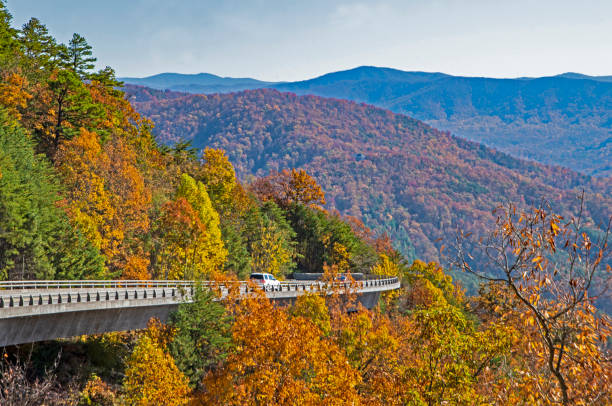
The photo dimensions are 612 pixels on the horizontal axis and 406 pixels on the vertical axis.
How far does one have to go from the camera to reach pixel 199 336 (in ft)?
151

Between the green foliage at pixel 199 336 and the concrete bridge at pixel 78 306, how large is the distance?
1218 mm

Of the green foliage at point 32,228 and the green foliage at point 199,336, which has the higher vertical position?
the green foliage at point 32,228

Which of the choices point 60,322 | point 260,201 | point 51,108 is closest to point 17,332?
point 60,322

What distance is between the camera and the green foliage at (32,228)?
1718 inches

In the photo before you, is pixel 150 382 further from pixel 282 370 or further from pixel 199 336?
pixel 282 370

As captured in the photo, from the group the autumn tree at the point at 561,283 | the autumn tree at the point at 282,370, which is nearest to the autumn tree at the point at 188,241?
the autumn tree at the point at 282,370

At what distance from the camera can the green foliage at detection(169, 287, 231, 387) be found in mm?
43594

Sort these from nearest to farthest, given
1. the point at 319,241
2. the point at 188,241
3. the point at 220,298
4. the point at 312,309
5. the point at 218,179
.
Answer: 1. the point at 220,298
2. the point at 312,309
3. the point at 188,241
4. the point at 218,179
5. the point at 319,241

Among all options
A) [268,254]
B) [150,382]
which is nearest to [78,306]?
[150,382]

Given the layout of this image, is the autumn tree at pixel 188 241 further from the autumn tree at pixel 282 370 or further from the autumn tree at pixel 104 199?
the autumn tree at pixel 282 370

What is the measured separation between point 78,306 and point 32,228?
1130 cm

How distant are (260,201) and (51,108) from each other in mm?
43994

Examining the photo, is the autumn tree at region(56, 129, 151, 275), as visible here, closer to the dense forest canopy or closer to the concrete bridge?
the dense forest canopy

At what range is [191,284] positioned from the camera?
50.1 metres
